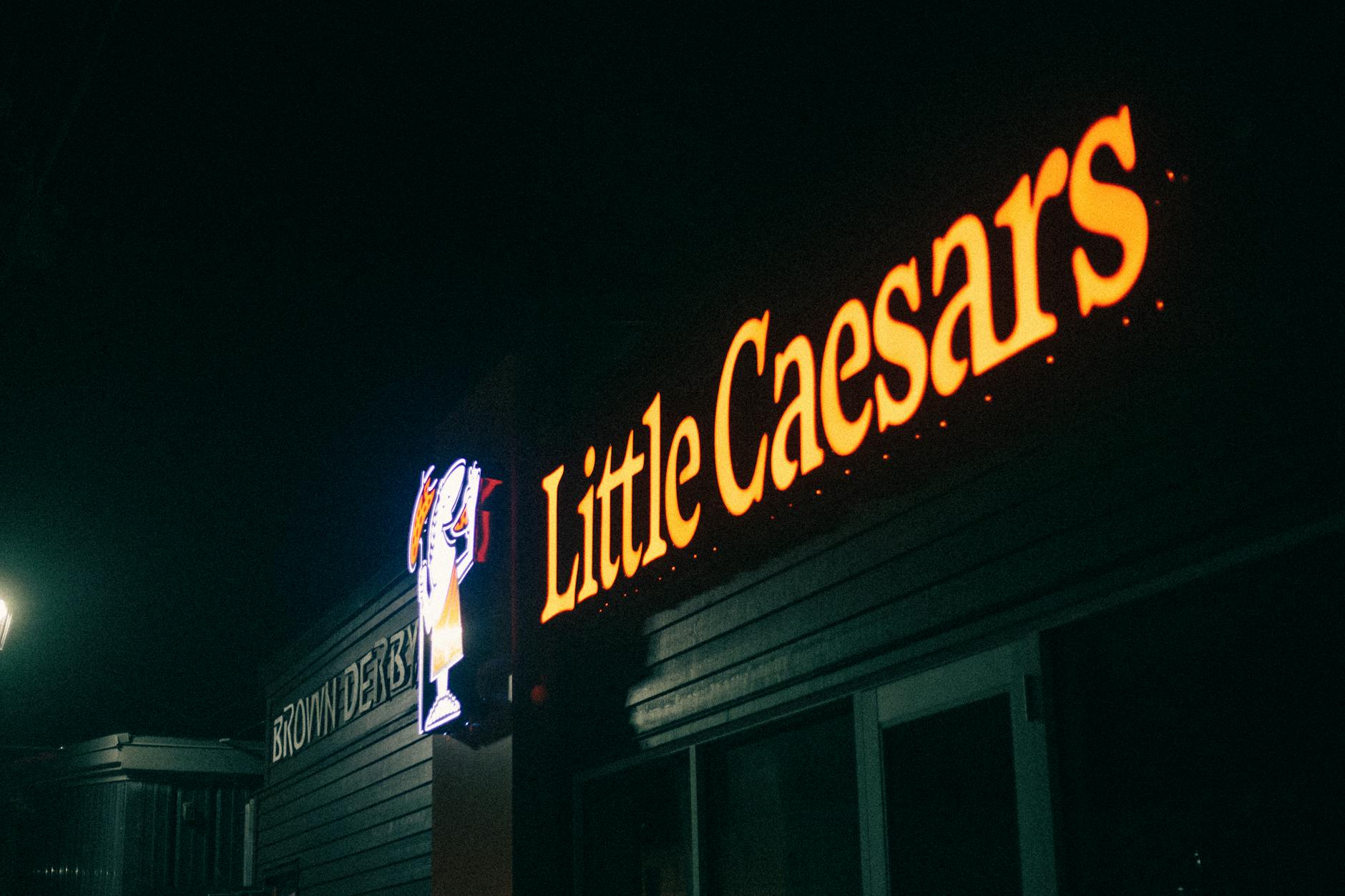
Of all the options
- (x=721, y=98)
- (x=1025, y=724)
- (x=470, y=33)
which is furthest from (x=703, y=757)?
(x=470, y=33)

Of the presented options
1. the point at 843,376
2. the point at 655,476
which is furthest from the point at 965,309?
the point at 655,476

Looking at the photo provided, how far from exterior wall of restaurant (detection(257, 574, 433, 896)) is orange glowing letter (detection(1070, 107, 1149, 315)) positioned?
7.50m

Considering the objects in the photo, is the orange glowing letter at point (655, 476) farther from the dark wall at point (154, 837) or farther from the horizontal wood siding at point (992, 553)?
the dark wall at point (154, 837)

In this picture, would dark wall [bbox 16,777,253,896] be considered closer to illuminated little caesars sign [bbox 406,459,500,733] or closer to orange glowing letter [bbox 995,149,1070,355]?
illuminated little caesars sign [bbox 406,459,500,733]

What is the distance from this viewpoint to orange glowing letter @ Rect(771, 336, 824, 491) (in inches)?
208

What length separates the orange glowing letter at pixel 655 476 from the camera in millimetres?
6543

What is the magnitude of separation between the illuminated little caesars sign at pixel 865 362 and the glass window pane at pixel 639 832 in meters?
1.03

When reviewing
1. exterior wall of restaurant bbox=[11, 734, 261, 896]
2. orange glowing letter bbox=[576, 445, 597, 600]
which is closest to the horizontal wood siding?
orange glowing letter bbox=[576, 445, 597, 600]

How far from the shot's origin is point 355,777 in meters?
12.1

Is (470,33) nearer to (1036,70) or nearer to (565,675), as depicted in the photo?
(1036,70)

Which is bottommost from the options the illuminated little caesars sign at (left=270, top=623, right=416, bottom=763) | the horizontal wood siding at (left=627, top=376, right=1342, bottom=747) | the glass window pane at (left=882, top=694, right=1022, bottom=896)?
the glass window pane at (left=882, top=694, right=1022, bottom=896)

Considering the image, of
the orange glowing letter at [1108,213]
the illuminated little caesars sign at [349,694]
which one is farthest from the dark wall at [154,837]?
the orange glowing letter at [1108,213]

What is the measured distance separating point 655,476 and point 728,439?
0.77 m

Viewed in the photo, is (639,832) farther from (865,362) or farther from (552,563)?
(865,362)
